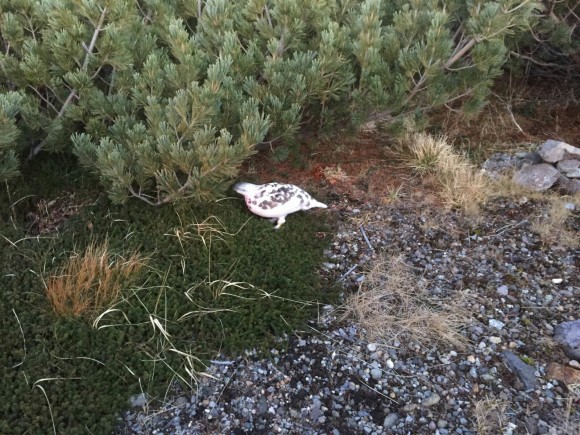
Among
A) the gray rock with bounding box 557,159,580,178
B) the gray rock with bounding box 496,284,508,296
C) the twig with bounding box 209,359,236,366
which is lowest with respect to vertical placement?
the gray rock with bounding box 496,284,508,296

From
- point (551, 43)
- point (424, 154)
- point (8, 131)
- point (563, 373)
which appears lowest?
point (563, 373)

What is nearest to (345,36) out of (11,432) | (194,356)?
(194,356)

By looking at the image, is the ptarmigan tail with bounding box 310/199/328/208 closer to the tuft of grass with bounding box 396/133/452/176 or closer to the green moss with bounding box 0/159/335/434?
the green moss with bounding box 0/159/335/434

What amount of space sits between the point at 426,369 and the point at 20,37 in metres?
3.03

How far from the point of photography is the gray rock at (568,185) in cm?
422

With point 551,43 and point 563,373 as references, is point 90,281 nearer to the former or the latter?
point 563,373

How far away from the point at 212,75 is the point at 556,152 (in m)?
2.67

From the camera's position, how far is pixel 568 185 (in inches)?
167

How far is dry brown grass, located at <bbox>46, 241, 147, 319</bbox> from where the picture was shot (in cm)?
295

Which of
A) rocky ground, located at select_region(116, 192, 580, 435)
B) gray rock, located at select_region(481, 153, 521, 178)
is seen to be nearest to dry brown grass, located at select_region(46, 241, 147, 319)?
rocky ground, located at select_region(116, 192, 580, 435)

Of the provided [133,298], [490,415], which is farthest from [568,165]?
[133,298]

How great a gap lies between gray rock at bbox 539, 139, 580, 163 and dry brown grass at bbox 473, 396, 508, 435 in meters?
2.27

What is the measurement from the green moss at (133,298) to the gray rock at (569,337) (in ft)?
4.05

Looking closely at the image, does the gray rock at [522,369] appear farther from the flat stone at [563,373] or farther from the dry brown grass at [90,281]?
the dry brown grass at [90,281]
